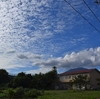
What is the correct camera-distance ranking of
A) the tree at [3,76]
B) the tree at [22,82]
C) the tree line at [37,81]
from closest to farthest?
the tree at [22,82] < the tree line at [37,81] < the tree at [3,76]

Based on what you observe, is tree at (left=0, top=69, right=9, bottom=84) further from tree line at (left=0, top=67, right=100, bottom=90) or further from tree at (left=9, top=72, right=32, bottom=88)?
tree at (left=9, top=72, right=32, bottom=88)

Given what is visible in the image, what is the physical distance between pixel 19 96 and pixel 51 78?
3666 centimetres

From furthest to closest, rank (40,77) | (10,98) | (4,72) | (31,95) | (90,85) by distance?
(4,72), (40,77), (90,85), (31,95), (10,98)

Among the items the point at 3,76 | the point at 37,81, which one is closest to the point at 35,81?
the point at 37,81

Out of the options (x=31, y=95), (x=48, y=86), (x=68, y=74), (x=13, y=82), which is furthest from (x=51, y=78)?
(x=31, y=95)

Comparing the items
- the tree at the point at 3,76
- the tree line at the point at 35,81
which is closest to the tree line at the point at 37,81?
the tree line at the point at 35,81

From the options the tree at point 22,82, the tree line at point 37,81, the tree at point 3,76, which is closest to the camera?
the tree at point 22,82

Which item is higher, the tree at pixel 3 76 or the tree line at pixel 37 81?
the tree at pixel 3 76

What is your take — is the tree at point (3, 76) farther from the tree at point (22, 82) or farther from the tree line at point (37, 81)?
the tree at point (22, 82)

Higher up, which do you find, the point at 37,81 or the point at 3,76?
the point at 3,76

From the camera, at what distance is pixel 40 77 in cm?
6419

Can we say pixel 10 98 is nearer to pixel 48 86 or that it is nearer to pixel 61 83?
pixel 48 86

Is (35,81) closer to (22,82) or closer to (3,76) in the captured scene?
(22,82)

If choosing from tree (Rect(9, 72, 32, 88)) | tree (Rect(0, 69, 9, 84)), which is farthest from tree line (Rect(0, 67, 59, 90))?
tree (Rect(0, 69, 9, 84))
